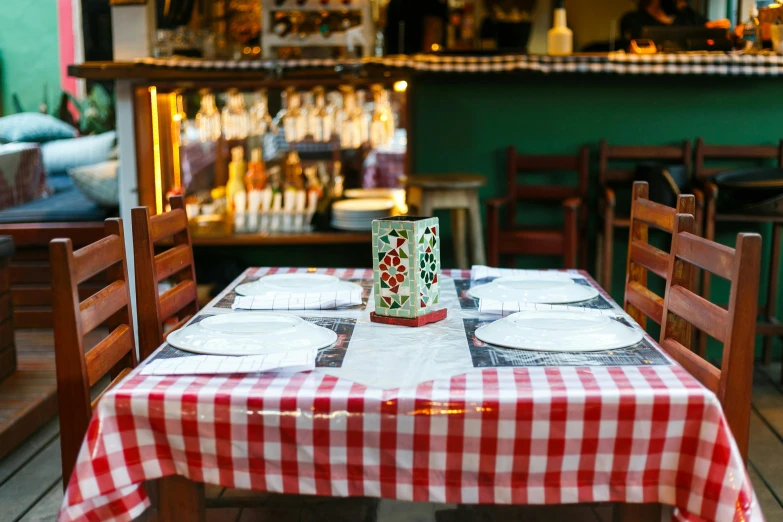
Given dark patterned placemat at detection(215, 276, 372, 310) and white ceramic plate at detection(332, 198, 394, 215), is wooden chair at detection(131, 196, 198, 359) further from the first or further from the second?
white ceramic plate at detection(332, 198, 394, 215)

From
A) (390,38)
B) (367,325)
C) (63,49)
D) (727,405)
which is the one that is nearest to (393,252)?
(367,325)

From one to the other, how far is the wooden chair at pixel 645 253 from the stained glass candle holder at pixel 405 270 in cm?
55

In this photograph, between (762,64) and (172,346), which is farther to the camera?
(762,64)

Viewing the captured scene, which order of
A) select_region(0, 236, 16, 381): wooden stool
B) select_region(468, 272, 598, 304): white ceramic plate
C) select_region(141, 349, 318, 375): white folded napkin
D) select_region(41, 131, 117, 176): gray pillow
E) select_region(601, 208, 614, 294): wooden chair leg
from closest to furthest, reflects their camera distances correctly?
select_region(141, 349, 318, 375): white folded napkin
select_region(468, 272, 598, 304): white ceramic plate
select_region(0, 236, 16, 381): wooden stool
select_region(601, 208, 614, 294): wooden chair leg
select_region(41, 131, 117, 176): gray pillow

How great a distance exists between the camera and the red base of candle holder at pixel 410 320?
171 cm

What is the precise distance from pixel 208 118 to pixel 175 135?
30 centimetres

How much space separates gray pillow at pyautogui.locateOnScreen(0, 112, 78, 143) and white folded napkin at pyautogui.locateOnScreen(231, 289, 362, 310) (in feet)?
16.1

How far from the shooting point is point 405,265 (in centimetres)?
169

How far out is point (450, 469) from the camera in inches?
50.5

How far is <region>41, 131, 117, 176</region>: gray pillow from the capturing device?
6.01m

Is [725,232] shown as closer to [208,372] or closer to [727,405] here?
[727,405]

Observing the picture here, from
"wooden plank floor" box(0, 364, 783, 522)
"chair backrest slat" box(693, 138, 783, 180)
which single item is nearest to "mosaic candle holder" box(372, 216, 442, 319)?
"wooden plank floor" box(0, 364, 783, 522)

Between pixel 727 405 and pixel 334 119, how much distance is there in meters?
2.58

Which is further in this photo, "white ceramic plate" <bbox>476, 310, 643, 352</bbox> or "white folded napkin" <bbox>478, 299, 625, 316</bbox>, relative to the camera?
"white folded napkin" <bbox>478, 299, 625, 316</bbox>
